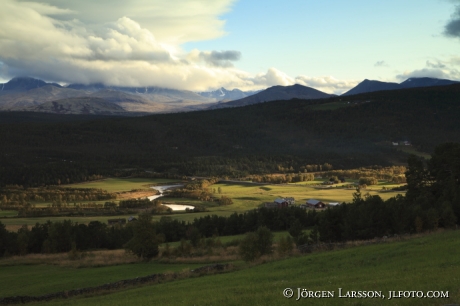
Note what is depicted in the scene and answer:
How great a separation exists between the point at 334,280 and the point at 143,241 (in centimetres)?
2993

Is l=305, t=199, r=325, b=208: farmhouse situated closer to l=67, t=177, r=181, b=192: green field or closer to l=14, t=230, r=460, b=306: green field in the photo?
l=14, t=230, r=460, b=306: green field

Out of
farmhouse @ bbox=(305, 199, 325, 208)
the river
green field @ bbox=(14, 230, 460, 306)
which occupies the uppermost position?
green field @ bbox=(14, 230, 460, 306)

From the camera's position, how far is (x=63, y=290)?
33750 millimetres

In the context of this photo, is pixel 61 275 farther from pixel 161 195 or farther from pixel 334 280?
pixel 161 195

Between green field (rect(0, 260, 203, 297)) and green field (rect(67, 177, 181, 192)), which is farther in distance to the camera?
green field (rect(67, 177, 181, 192))

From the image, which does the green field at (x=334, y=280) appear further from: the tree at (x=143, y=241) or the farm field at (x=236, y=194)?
the farm field at (x=236, y=194)

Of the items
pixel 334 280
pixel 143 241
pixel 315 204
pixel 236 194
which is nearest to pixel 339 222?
pixel 143 241

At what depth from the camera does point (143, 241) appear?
153ft

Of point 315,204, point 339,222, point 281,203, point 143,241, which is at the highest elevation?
point 339,222

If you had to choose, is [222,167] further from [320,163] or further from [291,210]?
[291,210]

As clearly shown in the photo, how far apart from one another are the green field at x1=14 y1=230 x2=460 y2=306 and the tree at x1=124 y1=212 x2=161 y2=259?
33.1ft

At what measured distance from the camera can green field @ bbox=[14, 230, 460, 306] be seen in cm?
1686

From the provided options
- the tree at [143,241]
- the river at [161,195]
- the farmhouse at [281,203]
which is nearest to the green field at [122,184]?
the river at [161,195]

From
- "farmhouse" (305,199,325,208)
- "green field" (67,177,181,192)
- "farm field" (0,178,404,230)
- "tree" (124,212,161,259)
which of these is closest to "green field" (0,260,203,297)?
"tree" (124,212,161,259)
